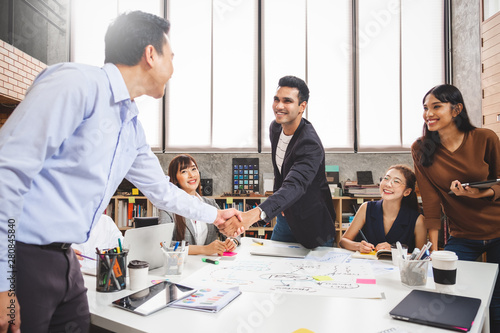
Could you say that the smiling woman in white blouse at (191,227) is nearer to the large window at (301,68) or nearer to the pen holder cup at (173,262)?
the pen holder cup at (173,262)

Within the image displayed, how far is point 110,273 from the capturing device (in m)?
1.24

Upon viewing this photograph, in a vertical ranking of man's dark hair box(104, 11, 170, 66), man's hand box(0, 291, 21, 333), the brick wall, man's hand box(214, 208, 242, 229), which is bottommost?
man's hand box(0, 291, 21, 333)

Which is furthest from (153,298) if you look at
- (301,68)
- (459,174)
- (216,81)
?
(301,68)

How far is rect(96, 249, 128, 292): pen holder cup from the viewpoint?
1243mm

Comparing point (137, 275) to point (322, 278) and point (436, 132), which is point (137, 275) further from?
point (436, 132)

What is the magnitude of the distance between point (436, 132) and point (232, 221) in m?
1.36

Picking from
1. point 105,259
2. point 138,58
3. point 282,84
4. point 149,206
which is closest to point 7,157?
point 138,58

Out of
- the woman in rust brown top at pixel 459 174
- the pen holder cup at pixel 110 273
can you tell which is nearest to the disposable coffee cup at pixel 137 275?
the pen holder cup at pixel 110 273

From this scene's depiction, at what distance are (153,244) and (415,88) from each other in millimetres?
4442

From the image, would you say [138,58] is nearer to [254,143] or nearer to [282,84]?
[282,84]

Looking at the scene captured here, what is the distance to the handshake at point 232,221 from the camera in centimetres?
190

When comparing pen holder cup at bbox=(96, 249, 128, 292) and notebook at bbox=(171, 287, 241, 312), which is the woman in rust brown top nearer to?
notebook at bbox=(171, 287, 241, 312)

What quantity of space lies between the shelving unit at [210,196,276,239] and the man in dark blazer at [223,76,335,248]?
1974 millimetres

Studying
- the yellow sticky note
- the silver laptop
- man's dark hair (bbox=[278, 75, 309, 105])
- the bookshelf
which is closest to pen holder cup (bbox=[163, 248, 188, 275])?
the silver laptop
